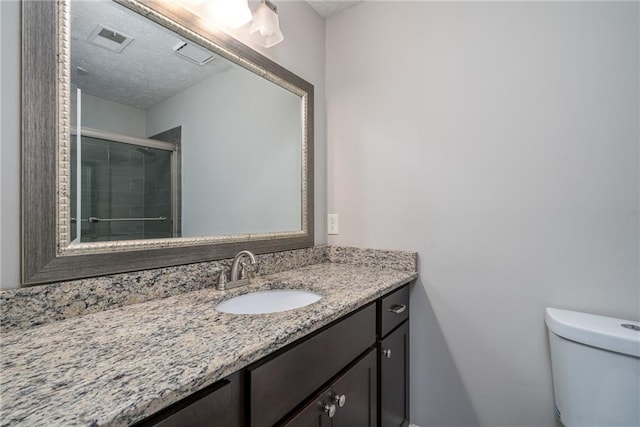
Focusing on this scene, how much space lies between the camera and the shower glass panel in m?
0.81

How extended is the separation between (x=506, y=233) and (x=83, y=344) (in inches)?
58.5

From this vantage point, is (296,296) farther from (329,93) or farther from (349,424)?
(329,93)

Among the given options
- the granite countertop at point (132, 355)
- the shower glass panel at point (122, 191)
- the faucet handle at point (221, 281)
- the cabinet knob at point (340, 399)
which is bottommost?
the cabinet knob at point (340, 399)

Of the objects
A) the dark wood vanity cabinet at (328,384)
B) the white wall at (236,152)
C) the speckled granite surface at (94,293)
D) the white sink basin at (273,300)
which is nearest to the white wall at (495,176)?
the dark wood vanity cabinet at (328,384)

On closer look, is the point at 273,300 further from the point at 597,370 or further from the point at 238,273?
the point at 597,370

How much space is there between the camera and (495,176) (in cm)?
125

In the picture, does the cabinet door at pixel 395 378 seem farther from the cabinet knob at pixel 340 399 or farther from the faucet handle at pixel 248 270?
the faucet handle at pixel 248 270

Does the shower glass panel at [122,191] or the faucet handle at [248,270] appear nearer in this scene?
the shower glass panel at [122,191]

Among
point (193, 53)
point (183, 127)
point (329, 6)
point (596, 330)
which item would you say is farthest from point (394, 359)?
point (329, 6)

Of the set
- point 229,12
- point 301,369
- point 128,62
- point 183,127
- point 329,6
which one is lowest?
point 301,369

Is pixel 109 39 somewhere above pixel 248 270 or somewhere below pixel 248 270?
above

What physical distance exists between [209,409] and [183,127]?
3.09 ft

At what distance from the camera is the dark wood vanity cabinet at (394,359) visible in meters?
1.16

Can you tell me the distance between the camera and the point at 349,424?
36.6 inches
